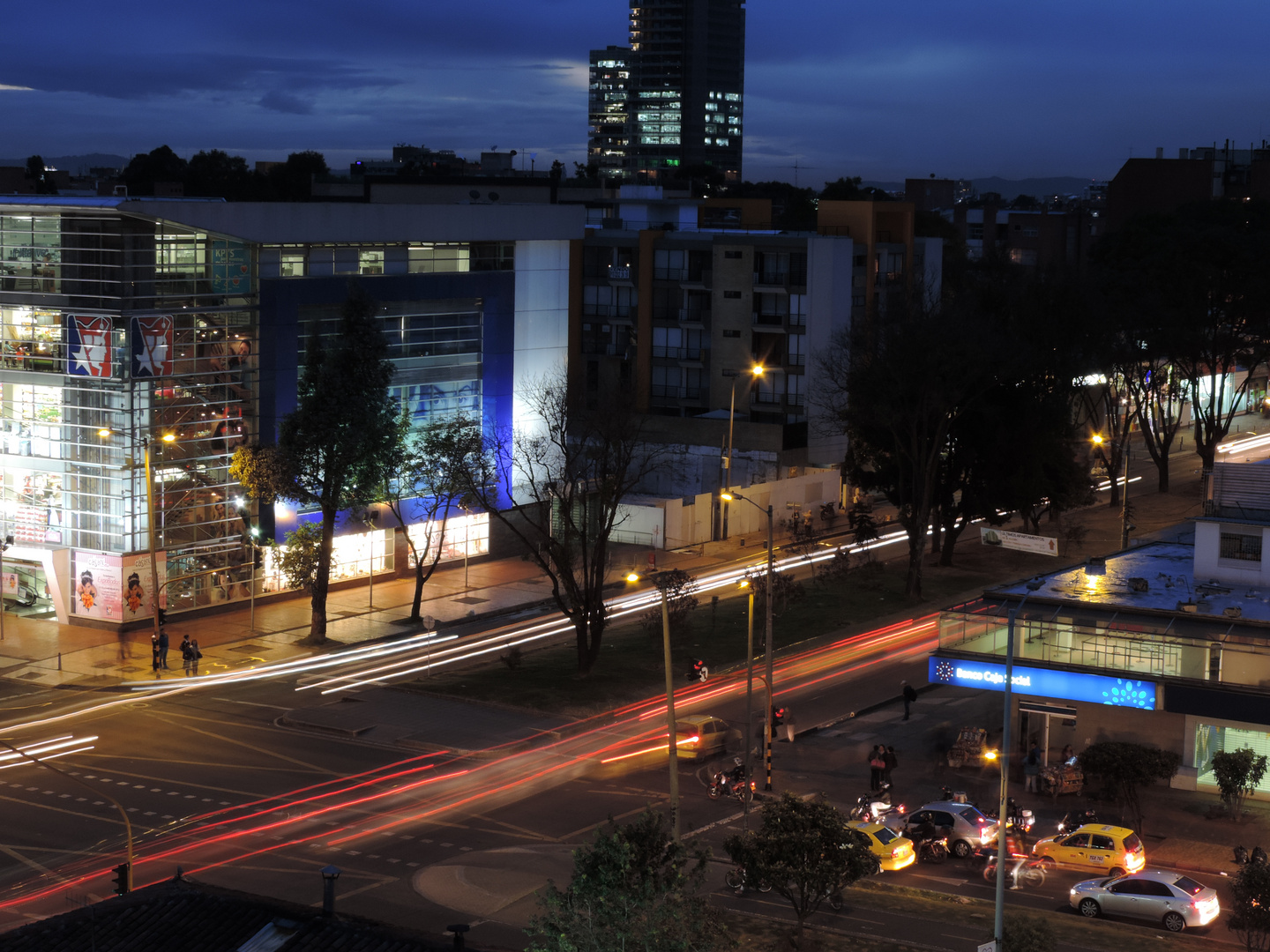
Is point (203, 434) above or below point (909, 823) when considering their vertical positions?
above

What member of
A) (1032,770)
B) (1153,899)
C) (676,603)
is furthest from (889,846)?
(676,603)

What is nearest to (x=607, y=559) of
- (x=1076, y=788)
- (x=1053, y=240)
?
(x=1076, y=788)

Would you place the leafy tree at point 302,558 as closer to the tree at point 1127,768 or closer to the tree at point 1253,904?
the tree at point 1127,768

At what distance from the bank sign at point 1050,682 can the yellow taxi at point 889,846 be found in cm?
736

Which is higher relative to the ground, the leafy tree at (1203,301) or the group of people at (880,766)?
the leafy tree at (1203,301)

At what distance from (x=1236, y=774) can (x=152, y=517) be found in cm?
3334

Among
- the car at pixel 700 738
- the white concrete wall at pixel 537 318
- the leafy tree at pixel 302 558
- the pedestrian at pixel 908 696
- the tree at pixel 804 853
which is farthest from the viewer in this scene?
the white concrete wall at pixel 537 318

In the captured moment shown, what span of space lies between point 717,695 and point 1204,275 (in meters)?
53.3

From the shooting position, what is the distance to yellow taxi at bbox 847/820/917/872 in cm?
3369

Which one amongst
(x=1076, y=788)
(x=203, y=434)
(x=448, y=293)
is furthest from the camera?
(x=448, y=293)

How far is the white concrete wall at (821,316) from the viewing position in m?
82.4

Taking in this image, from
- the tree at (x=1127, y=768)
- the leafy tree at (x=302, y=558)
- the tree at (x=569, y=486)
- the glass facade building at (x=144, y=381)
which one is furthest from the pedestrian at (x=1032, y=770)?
the glass facade building at (x=144, y=381)

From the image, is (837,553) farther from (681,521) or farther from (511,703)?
(511,703)

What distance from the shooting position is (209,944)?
71.6 feet
